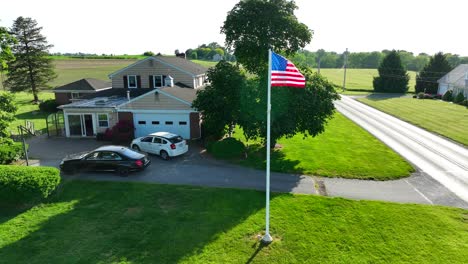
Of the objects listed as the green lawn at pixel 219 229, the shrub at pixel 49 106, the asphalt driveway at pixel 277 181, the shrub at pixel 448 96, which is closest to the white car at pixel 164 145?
the asphalt driveway at pixel 277 181

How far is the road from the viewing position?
18.9 metres

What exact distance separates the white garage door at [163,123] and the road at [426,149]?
17504 mm

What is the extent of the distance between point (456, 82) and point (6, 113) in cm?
6500

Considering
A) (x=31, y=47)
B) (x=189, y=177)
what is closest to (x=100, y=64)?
(x=31, y=47)

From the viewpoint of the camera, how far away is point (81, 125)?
28.0 meters

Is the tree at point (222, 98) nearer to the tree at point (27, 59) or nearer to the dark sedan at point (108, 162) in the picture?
the dark sedan at point (108, 162)

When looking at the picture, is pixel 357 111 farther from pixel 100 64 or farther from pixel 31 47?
pixel 100 64

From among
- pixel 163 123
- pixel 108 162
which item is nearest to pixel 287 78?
pixel 108 162

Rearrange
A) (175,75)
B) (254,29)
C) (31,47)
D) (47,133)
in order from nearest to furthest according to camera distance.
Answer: (254,29), (47,133), (175,75), (31,47)

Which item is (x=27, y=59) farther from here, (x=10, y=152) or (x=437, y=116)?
(x=437, y=116)

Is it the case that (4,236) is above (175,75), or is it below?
below

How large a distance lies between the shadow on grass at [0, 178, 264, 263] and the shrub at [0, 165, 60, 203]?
2.68 ft

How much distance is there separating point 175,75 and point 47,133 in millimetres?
13739

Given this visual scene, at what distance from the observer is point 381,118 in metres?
40.1
